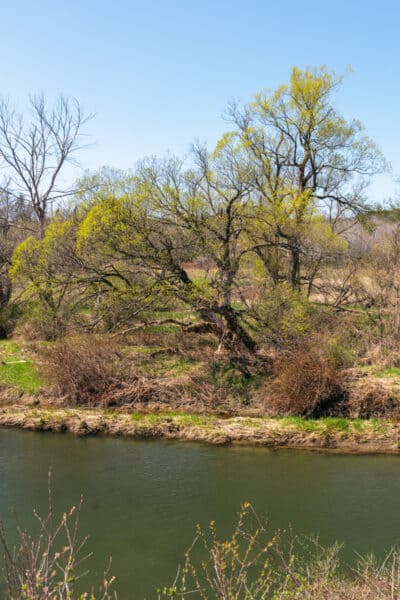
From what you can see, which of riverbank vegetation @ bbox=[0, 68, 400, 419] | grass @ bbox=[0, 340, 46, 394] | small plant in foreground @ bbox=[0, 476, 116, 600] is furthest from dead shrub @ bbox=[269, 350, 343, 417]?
grass @ bbox=[0, 340, 46, 394]

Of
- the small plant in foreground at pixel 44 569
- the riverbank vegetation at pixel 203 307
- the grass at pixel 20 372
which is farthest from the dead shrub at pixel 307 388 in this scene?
the grass at pixel 20 372

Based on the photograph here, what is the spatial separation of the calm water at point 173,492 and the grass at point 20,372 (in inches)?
130

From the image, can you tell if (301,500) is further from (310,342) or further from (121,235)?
(121,235)

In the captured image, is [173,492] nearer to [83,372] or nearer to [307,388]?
[307,388]

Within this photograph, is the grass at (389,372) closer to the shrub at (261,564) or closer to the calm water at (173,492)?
the calm water at (173,492)

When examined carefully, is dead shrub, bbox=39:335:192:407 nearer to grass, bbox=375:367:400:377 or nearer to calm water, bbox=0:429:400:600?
calm water, bbox=0:429:400:600

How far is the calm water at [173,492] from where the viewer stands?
989cm

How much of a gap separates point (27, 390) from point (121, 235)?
6.39m

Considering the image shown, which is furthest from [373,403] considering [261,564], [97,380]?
[97,380]

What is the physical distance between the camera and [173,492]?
12.1m

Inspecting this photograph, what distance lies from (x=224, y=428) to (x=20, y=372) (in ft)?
28.7

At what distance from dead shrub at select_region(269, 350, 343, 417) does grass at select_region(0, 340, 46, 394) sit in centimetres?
853

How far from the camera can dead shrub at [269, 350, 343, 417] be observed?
1588 cm

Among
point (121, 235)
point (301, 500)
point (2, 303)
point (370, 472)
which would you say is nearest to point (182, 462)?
point (301, 500)
